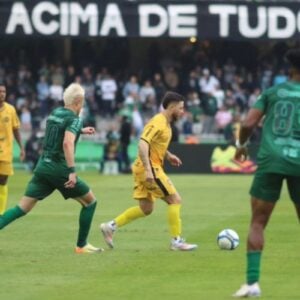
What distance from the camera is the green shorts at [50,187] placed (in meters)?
14.8

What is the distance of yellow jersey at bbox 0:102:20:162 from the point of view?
19570 mm

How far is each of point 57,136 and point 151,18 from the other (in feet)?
87.0

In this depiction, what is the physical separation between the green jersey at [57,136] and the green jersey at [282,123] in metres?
3.97

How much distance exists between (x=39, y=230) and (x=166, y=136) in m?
3.44

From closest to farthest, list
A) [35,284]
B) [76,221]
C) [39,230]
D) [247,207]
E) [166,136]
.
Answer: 1. [35,284]
2. [166,136]
3. [39,230]
4. [76,221]
5. [247,207]

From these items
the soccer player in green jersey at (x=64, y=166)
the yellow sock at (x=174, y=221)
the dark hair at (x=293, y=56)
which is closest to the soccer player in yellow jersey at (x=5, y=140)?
the soccer player in green jersey at (x=64, y=166)

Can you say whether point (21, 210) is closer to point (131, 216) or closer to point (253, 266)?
point (131, 216)

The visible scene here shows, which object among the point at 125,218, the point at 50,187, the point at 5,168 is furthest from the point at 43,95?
the point at 50,187

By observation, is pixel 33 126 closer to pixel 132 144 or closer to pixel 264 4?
pixel 132 144

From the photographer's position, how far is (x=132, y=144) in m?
39.2

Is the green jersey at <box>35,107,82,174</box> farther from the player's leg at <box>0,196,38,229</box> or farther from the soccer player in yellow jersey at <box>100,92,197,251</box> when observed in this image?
the soccer player in yellow jersey at <box>100,92,197,251</box>

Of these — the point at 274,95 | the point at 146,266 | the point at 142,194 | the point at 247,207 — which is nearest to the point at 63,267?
the point at 146,266

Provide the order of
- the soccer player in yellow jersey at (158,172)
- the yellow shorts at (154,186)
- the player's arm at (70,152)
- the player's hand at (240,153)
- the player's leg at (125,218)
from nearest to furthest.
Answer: the player's hand at (240,153) → the player's arm at (70,152) → the soccer player in yellow jersey at (158,172) → the yellow shorts at (154,186) → the player's leg at (125,218)

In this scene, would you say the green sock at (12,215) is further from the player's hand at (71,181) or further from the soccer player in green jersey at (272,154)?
the soccer player in green jersey at (272,154)
